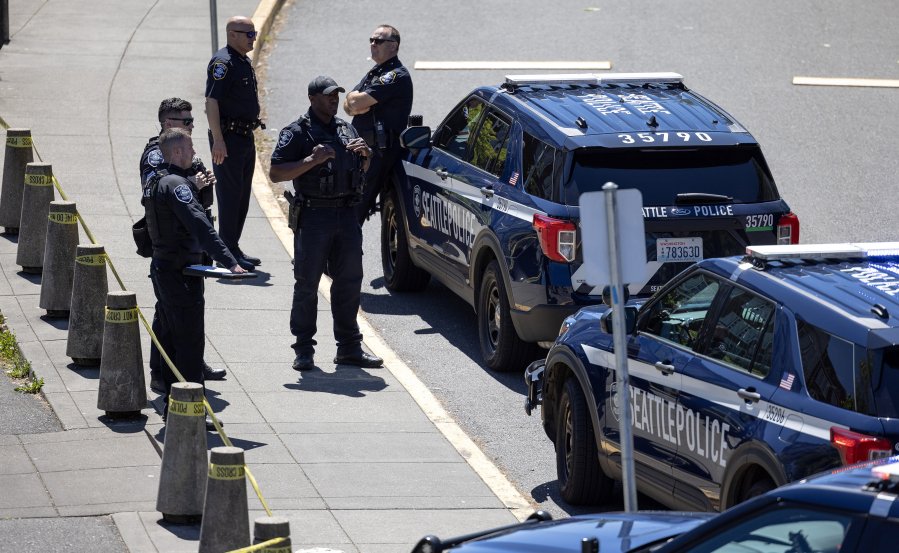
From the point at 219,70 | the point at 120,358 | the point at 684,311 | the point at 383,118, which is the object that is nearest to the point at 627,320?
the point at 684,311

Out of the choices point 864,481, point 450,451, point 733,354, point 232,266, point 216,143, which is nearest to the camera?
point 864,481

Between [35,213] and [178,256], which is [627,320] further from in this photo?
[35,213]

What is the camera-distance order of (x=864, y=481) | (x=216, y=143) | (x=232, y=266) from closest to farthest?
(x=864, y=481)
(x=232, y=266)
(x=216, y=143)

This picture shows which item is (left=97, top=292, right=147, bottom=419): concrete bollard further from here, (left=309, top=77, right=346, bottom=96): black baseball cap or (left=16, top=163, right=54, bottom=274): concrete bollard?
(left=16, top=163, right=54, bottom=274): concrete bollard

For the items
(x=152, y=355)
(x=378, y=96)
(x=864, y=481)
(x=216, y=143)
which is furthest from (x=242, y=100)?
(x=864, y=481)

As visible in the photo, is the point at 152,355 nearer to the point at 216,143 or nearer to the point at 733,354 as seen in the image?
the point at 216,143

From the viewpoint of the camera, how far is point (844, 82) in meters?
18.9

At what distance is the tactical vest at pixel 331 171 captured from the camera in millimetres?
9062

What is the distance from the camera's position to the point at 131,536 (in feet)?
20.5

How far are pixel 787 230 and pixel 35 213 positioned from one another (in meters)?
6.44

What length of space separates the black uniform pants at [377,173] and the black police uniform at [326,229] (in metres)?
1.82

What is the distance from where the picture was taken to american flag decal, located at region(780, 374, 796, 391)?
5.42 m

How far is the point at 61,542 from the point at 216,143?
17.5 feet

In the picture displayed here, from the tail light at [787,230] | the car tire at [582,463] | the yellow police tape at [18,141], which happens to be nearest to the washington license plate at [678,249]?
the tail light at [787,230]
